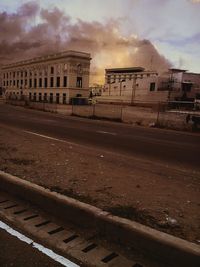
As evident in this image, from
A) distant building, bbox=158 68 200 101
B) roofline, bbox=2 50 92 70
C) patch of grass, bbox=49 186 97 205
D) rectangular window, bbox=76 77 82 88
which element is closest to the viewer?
patch of grass, bbox=49 186 97 205

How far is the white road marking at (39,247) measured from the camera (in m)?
3.90

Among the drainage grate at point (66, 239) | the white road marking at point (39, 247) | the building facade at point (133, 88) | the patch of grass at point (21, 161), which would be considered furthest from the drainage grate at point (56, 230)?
the building facade at point (133, 88)

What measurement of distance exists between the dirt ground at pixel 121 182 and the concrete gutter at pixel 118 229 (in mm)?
420

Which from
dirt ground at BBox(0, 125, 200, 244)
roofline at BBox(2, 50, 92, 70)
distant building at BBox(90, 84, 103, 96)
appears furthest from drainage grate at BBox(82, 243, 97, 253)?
distant building at BBox(90, 84, 103, 96)

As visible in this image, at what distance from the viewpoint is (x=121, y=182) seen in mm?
7227

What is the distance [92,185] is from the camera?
6832 mm

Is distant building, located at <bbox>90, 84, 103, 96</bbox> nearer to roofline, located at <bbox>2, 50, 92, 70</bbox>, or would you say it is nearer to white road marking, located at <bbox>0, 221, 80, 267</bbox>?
roofline, located at <bbox>2, 50, 92, 70</bbox>

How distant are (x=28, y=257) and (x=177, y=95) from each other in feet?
221

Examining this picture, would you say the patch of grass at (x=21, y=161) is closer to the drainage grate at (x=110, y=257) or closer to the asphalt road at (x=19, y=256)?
the asphalt road at (x=19, y=256)

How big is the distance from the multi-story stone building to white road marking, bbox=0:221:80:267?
3212 inches

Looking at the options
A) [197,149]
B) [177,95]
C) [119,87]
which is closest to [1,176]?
[197,149]

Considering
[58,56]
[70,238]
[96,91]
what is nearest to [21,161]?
[70,238]

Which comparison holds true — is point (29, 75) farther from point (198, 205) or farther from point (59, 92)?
point (198, 205)

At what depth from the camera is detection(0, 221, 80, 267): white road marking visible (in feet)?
12.8
